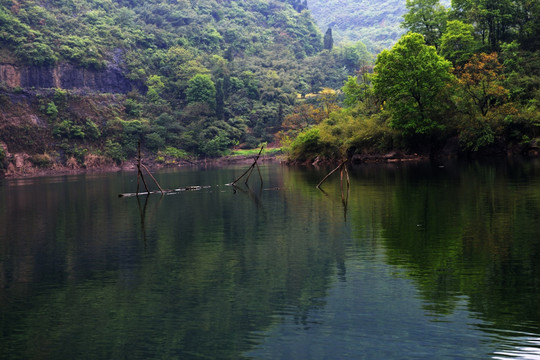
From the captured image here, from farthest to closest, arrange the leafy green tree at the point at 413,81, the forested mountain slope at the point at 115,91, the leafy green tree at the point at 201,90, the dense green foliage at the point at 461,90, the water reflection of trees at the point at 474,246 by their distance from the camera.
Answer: the leafy green tree at the point at 201,90
the forested mountain slope at the point at 115,91
the leafy green tree at the point at 413,81
the dense green foliage at the point at 461,90
the water reflection of trees at the point at 474,246

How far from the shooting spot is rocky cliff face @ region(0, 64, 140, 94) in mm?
134000

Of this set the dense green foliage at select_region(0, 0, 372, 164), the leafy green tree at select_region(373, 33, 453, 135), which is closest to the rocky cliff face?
the dense green foliage at select_region(0, 0, 372, 164)

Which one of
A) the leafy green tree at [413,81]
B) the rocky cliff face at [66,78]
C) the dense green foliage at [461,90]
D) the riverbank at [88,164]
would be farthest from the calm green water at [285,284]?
the rocky cliff face at [66,78]

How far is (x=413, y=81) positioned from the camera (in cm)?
7094

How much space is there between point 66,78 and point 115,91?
614 inches

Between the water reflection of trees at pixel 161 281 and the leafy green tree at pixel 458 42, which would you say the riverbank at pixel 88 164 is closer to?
the leafy green tree at pixel 458 42

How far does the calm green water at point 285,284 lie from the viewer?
1141cm

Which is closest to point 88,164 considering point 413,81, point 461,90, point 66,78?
point 66,78

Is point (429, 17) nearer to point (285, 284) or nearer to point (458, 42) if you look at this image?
point (458, 42)

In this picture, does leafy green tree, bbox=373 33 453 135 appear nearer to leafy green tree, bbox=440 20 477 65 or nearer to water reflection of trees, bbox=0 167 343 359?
leafy green tree, bbox=440 20 477 65

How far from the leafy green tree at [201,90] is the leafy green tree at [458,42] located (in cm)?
8912

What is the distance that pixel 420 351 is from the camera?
10.5 meters

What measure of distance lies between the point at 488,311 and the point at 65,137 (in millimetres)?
129034

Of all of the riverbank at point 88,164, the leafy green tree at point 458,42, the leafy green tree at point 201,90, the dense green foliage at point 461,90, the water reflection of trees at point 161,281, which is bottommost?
the water reflection of trees at point 161,281
